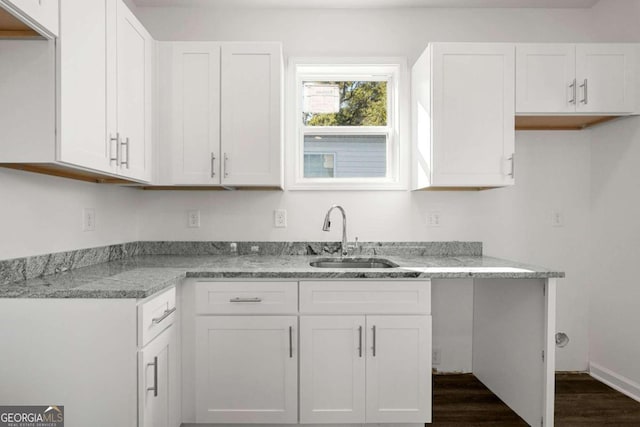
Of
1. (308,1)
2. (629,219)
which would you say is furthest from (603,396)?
(308,1)

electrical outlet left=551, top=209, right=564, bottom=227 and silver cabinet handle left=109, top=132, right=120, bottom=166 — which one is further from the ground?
silver cabinet handle left=109, top=132, right=120, bottom=166

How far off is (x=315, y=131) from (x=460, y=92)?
1.01m

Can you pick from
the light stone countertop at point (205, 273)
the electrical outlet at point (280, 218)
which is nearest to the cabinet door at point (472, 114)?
the light stone countertop at point (205, 273)

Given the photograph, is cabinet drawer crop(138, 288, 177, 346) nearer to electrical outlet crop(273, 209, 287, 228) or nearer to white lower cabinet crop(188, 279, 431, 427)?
white lower cabinet crop(188, 279, 431, 427)

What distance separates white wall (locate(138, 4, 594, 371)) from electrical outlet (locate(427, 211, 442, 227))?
0.04 meters

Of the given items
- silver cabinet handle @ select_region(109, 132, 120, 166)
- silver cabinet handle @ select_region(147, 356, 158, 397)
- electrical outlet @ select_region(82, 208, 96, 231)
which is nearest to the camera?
silver cabinet handle @ select_region(147, 356, 158, 397)

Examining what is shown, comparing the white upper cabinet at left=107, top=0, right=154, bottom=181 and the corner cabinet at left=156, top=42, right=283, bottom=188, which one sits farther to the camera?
the corner cabinet at left=156, top=42, right=283, bottom=188

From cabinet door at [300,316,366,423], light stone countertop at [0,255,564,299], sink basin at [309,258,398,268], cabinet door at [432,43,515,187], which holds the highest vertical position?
cabinet door at [432,43,515,187]

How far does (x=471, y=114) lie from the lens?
233 cm

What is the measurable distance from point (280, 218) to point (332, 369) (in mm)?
1130

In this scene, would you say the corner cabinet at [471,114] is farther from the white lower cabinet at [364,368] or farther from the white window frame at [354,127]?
the white lower cabinet at [364,368]

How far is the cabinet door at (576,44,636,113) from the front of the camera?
238cm

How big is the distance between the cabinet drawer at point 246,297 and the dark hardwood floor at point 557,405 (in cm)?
111

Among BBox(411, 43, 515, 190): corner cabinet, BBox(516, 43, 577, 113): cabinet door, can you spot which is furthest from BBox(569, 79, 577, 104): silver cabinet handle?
BBox(411, 43, 515, 190): corner cabinet
